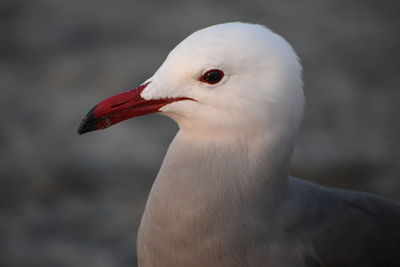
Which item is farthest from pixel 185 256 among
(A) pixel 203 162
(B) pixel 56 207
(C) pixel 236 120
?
(B) pixel 56 207

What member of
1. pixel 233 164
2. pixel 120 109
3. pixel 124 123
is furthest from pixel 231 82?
pixel 124 123

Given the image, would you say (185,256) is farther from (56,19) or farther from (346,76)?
(56,19)

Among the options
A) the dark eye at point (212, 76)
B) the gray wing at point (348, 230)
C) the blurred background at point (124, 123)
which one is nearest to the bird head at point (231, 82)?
the dark eye at point (212, 76)

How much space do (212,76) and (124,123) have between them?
136 inches

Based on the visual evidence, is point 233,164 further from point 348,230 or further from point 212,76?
point 348,230

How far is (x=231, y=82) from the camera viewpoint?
2555 mm

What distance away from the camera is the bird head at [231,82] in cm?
252

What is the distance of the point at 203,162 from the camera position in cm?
268

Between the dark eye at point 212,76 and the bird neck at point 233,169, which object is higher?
the dark eye at point 212,76

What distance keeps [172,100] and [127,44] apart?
14.6ft

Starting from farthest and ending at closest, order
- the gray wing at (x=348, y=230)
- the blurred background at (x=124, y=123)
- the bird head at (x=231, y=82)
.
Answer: the blurred background at (x=124, y=123)
the gray wing at (x=348, y=230)
the bird head at (x=231, y=82)

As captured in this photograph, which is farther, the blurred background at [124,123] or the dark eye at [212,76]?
the blurred background at [124,123]

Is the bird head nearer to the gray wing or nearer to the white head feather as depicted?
the white head feather

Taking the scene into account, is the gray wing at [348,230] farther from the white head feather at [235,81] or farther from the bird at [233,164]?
the white head feather at [235,81]
